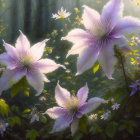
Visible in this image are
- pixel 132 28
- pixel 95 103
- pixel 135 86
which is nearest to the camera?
pixel 132 28

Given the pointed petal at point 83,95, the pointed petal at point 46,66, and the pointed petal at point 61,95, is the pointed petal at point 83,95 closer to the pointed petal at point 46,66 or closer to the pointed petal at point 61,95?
the pointed petal at point 61,95

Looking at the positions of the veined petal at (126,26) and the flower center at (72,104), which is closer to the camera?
the veined petal at (126,26)

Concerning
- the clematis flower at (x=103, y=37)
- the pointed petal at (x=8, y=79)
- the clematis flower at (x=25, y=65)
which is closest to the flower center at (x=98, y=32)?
the clematis flower at (x=103, y=37)

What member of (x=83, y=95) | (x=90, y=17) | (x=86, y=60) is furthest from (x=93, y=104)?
(x=90, y=17)

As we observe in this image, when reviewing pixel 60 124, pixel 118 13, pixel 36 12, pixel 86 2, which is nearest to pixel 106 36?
pixel 118 13

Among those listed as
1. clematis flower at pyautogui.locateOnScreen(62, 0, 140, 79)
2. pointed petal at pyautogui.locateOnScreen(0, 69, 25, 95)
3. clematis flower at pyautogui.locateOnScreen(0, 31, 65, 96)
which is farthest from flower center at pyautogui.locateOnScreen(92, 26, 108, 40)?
pointed petal at pyautogui.locateOnScreen(0, 69, 25, 95)

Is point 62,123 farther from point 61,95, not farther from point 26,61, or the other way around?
point 26,61

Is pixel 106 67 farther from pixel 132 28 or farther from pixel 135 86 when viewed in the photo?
pixel 135 86
